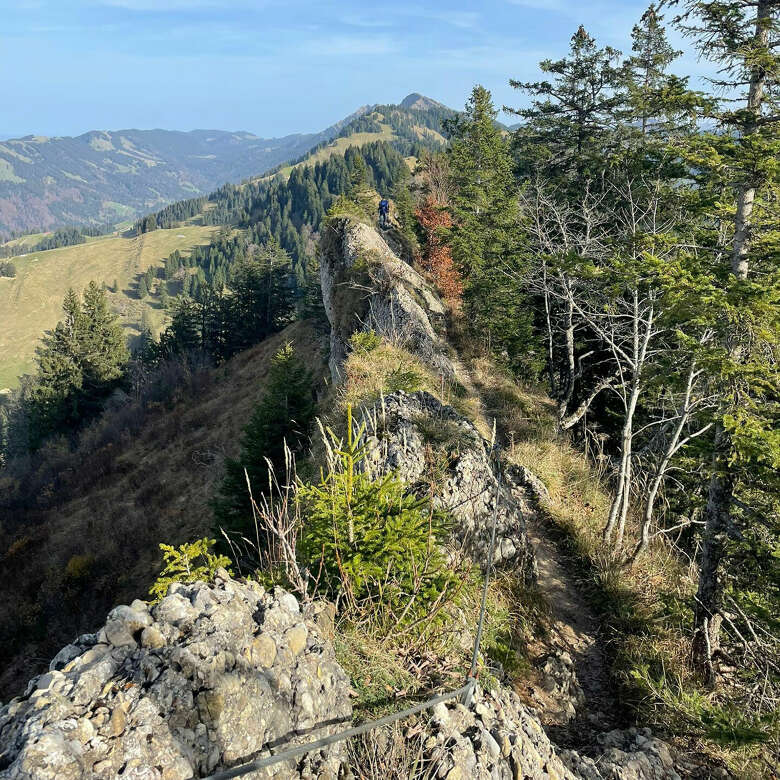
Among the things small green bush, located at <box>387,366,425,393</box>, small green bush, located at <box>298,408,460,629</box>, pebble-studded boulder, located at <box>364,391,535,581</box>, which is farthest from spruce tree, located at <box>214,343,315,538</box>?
small green bush, located at <box>298,408,460,629</box>

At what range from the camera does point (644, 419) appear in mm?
15578

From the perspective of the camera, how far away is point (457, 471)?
7.42 meters

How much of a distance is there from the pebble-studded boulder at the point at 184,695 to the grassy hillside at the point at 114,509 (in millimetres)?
15335

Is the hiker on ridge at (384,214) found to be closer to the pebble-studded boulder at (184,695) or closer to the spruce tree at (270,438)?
the spruce tree at (270,438)

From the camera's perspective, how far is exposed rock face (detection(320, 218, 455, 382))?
→ 15.1 metres

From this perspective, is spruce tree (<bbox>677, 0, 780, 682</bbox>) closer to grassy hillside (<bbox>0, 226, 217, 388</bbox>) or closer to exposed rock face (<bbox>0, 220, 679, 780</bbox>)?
exposed rock face (<bbox>0, 220, 679, 780</bbox>)

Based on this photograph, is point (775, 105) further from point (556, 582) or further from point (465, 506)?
point (556, 582)

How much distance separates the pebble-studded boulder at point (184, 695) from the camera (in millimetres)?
2154

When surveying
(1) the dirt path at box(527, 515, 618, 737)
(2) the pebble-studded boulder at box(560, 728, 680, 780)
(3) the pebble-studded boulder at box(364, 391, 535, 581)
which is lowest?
(1) the dirt path at box(527, 515, 618, 737)

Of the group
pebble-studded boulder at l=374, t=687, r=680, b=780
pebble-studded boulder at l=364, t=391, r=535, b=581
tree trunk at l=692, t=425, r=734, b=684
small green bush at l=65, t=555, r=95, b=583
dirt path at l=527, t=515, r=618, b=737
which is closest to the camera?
pebble-studded boulder at l=374, t=687, r=680, b=780

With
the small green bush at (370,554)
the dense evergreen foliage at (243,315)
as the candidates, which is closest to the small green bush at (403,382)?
the small green bush at (370,554)

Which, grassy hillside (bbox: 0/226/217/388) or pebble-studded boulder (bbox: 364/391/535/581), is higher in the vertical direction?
pebble-studded boulder (bbox: 364/391/535/581)

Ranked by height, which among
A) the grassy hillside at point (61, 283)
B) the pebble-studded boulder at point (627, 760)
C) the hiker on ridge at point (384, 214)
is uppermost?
the hiker on ridge at point (384, 214)

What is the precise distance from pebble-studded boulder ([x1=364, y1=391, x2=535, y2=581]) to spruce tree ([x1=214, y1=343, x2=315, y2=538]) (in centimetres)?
477
